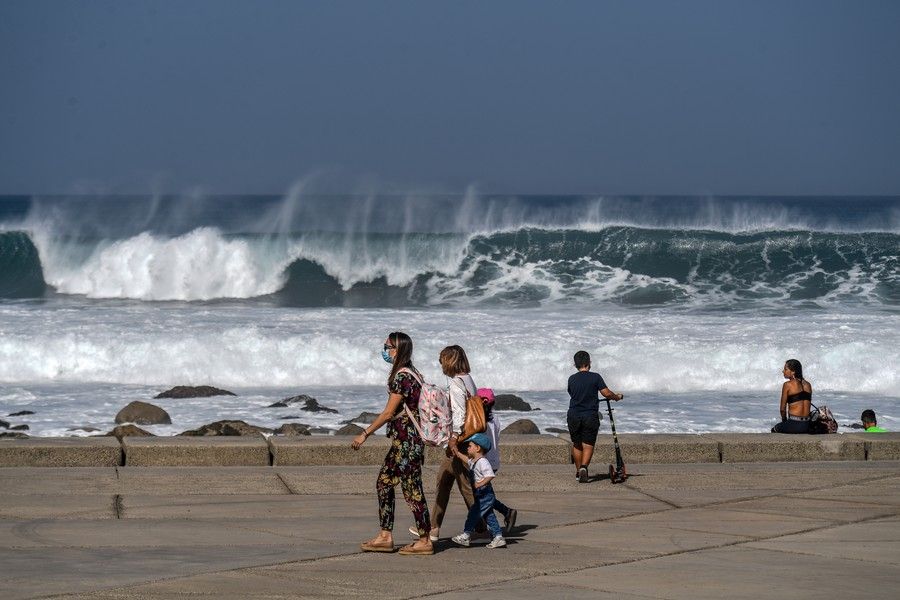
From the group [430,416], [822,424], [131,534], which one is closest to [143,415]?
[131,534]

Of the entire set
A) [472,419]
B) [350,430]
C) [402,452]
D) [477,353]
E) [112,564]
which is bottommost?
[112,564]

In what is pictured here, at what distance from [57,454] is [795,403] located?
679cm

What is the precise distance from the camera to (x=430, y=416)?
7320 millimetres

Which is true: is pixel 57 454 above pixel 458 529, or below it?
above

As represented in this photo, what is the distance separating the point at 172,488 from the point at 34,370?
12.4 metres

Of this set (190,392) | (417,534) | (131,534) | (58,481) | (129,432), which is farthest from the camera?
(190,392)

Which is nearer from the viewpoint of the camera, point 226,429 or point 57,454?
point 57,454

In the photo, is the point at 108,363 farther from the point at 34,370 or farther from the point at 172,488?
the point at 172,488

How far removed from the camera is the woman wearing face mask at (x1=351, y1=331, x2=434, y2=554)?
730 cm

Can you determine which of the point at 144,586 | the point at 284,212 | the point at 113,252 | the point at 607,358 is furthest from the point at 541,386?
the point at 284,212

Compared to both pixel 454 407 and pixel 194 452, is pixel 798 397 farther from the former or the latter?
pixel 194 452

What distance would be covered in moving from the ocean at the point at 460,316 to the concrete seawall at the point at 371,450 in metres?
4.11

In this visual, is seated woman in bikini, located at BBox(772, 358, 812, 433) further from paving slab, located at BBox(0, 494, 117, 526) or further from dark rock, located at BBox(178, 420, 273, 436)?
paving slab, located at BBox(0, 494, 117, 526)

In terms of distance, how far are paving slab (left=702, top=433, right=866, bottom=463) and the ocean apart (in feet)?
13.5
